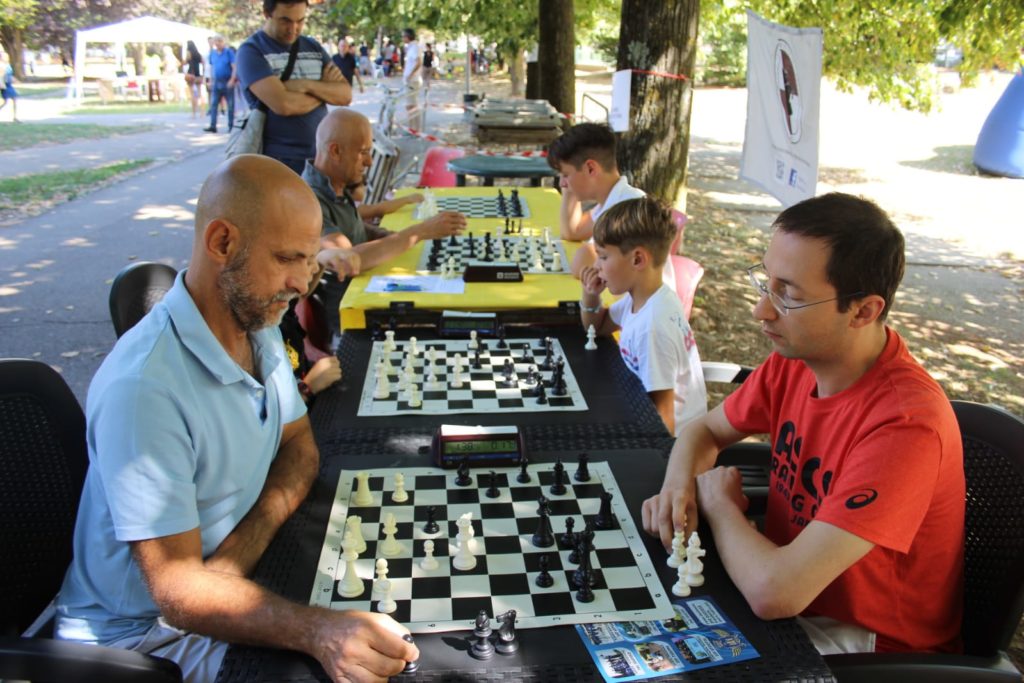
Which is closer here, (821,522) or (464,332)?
(821,522)

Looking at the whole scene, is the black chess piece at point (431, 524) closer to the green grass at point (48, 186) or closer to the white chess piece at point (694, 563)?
the white chess piece at point (694, 563)

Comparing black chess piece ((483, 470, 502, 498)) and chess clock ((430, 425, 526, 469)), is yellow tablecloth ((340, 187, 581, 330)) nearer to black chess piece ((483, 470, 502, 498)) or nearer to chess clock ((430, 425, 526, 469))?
chess clock ((430, 425, 526, 469))

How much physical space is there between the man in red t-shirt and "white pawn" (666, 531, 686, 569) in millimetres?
41

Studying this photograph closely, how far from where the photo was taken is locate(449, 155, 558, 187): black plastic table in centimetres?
756

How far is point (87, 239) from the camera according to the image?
856 centimetres

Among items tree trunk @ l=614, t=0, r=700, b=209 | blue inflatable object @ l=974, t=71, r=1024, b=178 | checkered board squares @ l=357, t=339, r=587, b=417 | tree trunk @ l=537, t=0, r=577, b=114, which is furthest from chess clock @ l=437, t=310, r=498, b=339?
blue inflatable object @ l=974, t=71, r=1024, b=178

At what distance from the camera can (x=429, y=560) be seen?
1801mm

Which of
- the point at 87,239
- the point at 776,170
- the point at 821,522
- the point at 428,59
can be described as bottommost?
the point at 87,239

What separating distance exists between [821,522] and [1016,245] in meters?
9.48

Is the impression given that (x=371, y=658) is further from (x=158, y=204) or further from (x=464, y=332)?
(x=158, y=204)

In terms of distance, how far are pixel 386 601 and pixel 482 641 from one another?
243 millimetres

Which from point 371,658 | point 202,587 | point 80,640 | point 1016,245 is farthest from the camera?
point 1016,245

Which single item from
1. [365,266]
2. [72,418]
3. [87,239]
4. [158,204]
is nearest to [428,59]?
[158,204]

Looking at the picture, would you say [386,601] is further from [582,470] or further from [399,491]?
[582,470]
